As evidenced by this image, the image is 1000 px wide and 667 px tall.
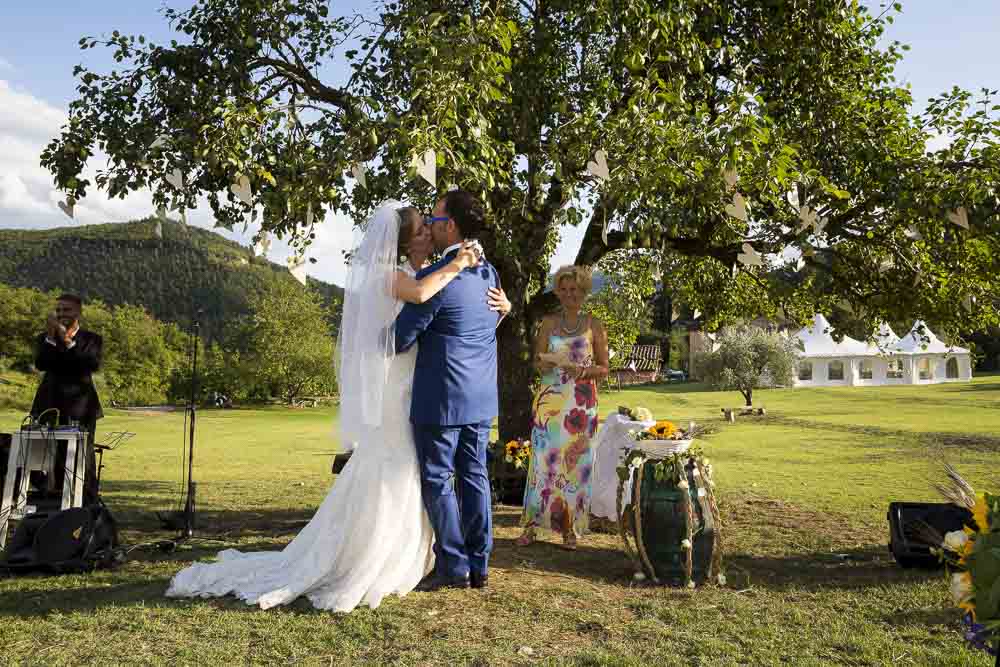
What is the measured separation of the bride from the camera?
4512 millimetres

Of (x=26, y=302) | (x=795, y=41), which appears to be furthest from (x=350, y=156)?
(x=26, y=302)

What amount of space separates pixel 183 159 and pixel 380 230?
8.93ft

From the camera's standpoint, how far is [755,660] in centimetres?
354

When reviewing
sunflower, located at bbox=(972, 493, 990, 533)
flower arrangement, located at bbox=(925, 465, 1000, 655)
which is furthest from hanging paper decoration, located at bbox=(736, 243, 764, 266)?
sunflower, located at bbox=(972, 493, 990, 533)

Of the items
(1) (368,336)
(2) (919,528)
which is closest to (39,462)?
(1) (368,336)

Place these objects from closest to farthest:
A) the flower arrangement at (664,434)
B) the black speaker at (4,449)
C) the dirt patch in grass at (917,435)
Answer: the flower arrangement at (664,434), the black speaker at (4,449), the dirt patch in grass at (917,435)

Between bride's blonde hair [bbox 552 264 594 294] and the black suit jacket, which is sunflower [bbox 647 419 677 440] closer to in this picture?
bride's blonde hair [bbox 552 264 594 294]

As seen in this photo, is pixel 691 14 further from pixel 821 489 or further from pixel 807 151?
pixel 821 489

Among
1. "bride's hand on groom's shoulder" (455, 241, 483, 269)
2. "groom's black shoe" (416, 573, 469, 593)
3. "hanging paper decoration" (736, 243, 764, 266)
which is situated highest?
"hanging paper decoration" (736, 243, 764, 266)

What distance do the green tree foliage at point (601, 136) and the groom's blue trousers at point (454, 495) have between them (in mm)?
1863

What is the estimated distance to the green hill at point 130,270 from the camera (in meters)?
68.2

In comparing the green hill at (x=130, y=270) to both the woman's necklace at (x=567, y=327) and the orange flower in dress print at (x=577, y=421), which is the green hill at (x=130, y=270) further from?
the orange flower in dress print at (x=577, y=421)

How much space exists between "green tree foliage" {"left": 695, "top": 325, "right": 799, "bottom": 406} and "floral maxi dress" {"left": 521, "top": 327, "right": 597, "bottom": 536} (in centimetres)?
2407

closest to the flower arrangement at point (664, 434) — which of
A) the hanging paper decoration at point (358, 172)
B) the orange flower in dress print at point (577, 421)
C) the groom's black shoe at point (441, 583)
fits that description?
the orange flower in dress print at point (577, 421)
